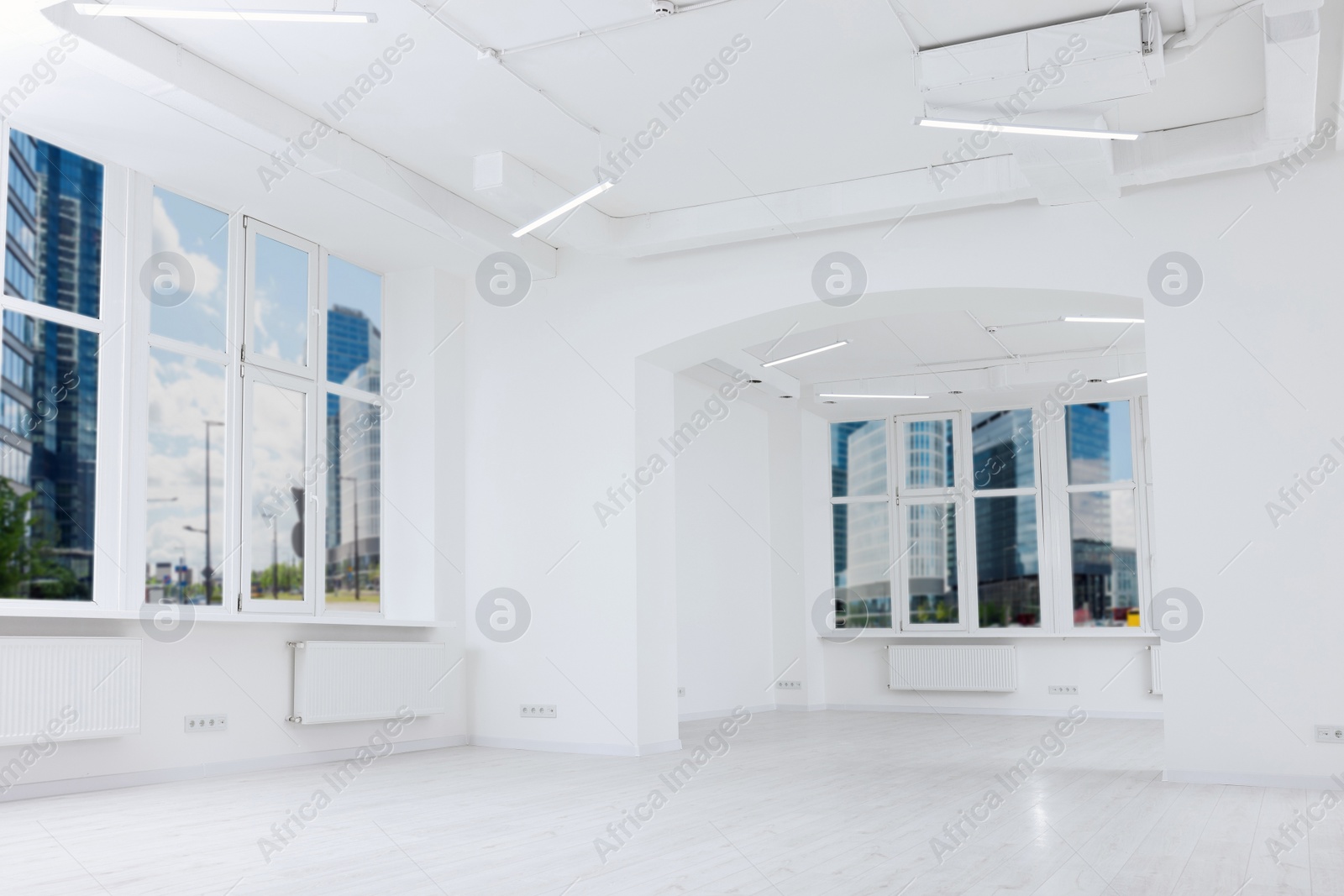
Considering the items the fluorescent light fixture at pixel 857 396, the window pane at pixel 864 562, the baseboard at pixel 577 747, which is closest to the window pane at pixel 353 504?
the baseboard at pixel 577 747

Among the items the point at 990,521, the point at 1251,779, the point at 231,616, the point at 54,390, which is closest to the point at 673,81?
the point at 54,390

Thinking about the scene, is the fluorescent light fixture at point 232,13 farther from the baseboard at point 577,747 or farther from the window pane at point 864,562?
the window pane at point 864,562

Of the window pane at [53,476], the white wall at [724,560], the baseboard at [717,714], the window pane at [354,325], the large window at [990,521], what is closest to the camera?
the window pane at [53,476]

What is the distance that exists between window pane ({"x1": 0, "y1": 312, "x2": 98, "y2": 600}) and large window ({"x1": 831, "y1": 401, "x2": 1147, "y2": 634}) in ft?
28.2

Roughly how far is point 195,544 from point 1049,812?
5.21 metres

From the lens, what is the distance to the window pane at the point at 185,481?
6867mm

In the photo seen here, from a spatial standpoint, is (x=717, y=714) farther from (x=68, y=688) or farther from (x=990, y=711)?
(x=68, y=688)

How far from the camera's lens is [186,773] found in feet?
21.3

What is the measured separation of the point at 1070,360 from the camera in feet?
37.1

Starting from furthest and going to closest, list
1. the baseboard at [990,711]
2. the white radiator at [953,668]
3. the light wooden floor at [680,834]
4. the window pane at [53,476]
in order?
the white radiator at [953,668] < the baseboard at [990,711] < the window pane at [53,476] < the light wooden floor at [680,834]

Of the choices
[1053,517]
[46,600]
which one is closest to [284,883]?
[46,600]

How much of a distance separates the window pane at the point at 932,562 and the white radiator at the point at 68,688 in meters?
9.10

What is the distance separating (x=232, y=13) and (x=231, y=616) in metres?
3.53

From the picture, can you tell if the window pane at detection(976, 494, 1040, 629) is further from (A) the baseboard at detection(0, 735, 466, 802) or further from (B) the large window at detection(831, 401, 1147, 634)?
(A) the baseboard at detection(0, 735, 466, 802)
